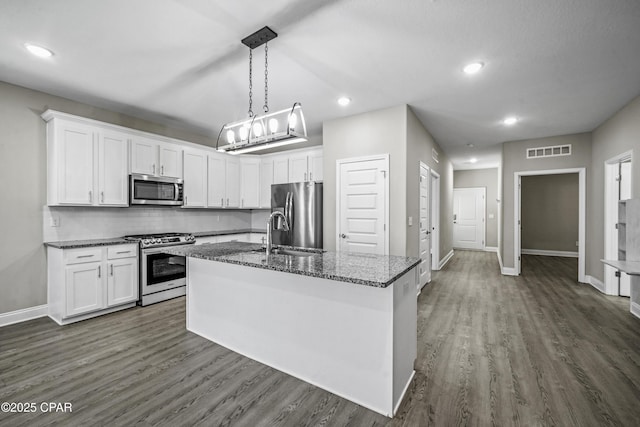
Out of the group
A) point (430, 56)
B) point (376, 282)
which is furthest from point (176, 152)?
point (376, 282)

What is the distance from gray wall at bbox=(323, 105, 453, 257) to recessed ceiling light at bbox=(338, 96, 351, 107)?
1.42 ft

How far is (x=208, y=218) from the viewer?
5.52 m

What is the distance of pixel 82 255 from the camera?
338 centimetres

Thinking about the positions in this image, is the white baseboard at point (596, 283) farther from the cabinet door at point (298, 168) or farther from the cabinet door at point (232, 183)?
the cabinet door at point (232, 183)

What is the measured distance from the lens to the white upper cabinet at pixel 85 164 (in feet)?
11.2

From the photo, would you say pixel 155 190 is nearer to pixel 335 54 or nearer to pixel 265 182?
pixel 265 182

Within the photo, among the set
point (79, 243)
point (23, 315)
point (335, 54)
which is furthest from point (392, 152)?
point (23, 315)

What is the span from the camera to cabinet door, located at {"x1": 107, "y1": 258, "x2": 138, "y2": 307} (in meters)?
3.62

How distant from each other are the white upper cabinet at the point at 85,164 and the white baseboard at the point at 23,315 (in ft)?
4.16

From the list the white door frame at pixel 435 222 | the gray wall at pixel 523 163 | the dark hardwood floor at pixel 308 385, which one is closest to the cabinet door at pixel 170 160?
the dark hardwood floor at pixel 308 385

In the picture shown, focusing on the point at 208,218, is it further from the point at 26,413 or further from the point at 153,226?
the point at 26,413

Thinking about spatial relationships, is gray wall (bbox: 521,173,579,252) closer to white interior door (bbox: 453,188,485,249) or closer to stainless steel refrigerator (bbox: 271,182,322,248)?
white interior door (bbox: 453,188,485,249)

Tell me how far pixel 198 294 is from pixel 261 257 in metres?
1.09

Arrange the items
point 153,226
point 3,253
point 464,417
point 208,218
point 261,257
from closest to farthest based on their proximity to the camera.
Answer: point 464,417
point 261,257
point 3,253
point 153,226
point 208,218
